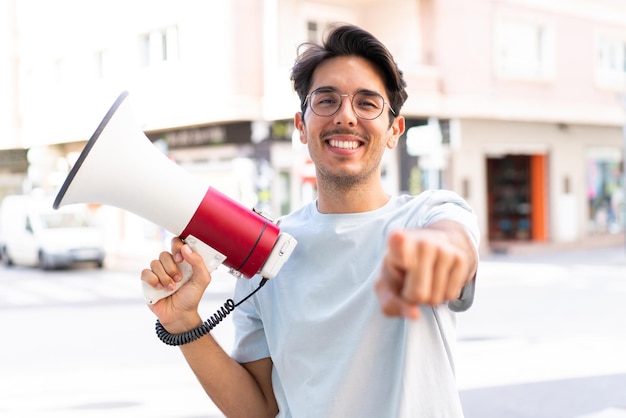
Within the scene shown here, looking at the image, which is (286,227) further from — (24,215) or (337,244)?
(24,215)

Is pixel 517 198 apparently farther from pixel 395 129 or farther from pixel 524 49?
pixel 395 129

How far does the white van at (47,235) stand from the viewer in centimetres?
1606

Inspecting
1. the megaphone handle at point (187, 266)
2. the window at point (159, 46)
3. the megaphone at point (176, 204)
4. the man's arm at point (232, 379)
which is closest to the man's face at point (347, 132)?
the megaphone at point (176, 204)

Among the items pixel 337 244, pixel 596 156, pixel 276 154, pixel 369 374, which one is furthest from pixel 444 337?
pixel 596 156

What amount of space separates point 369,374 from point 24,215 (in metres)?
17.1

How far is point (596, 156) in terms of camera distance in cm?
2097

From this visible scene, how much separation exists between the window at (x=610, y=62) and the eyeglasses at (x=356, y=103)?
66.2 feet

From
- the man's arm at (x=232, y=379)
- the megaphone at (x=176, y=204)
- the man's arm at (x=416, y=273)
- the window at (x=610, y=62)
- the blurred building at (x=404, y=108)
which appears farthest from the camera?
the window at (x=610, y=62)

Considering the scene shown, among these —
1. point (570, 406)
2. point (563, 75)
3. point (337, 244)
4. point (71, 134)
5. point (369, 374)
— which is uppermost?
point (563, 75)

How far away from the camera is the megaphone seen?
158 centimetres

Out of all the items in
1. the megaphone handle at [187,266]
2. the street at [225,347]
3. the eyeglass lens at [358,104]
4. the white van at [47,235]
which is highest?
the eyeglass lens at [358,104]

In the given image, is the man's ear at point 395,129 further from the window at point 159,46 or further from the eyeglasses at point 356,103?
the window at point 159,46

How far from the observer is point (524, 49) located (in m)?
18.5

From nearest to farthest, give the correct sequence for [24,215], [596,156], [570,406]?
[570,406]
[24,215]
[596,156]
